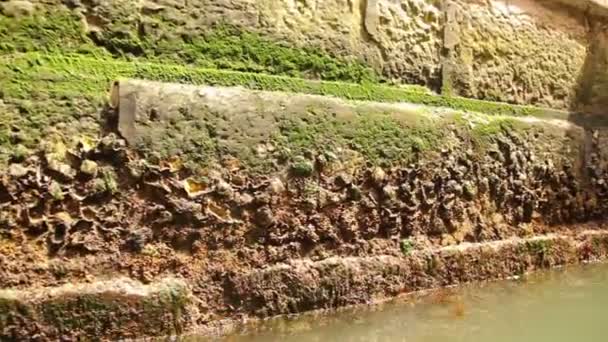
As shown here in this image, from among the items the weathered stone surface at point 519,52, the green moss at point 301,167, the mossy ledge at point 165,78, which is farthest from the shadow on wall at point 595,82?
the green moss at point 301,167

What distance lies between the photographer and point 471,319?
1.70 m

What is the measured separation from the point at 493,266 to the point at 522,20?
3.43 ft

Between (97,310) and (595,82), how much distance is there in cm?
243

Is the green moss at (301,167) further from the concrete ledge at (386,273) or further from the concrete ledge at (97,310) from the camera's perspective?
the concrete ledge at (97,310)

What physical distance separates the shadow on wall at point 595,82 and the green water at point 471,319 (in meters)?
0.99

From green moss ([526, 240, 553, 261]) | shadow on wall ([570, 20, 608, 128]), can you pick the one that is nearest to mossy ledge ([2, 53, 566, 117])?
green moss ([526, 240, 553, 261])

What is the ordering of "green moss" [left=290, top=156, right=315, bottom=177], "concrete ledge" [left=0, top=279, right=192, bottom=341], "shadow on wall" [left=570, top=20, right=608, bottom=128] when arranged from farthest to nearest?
"shadow on wall" [left=570, top=20, right=608, bottom=128] < "green moss" [left=290, top=156, right=315, bottom=177] < "concrete ledge" [left=0, top=279, right=192, bottom=341]

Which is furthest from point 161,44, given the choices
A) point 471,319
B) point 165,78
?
point 471,319

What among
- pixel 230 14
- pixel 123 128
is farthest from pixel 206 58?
pixel 123 128

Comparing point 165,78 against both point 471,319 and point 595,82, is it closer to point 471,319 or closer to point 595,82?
point 471,319

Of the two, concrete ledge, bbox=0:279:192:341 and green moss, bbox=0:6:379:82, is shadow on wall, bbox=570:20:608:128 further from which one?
concrete ledge, bbox=0:279:192:341

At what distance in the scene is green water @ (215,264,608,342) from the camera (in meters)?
1.53

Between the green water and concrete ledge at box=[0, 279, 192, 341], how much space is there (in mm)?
179

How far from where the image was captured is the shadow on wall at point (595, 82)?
109 inches
